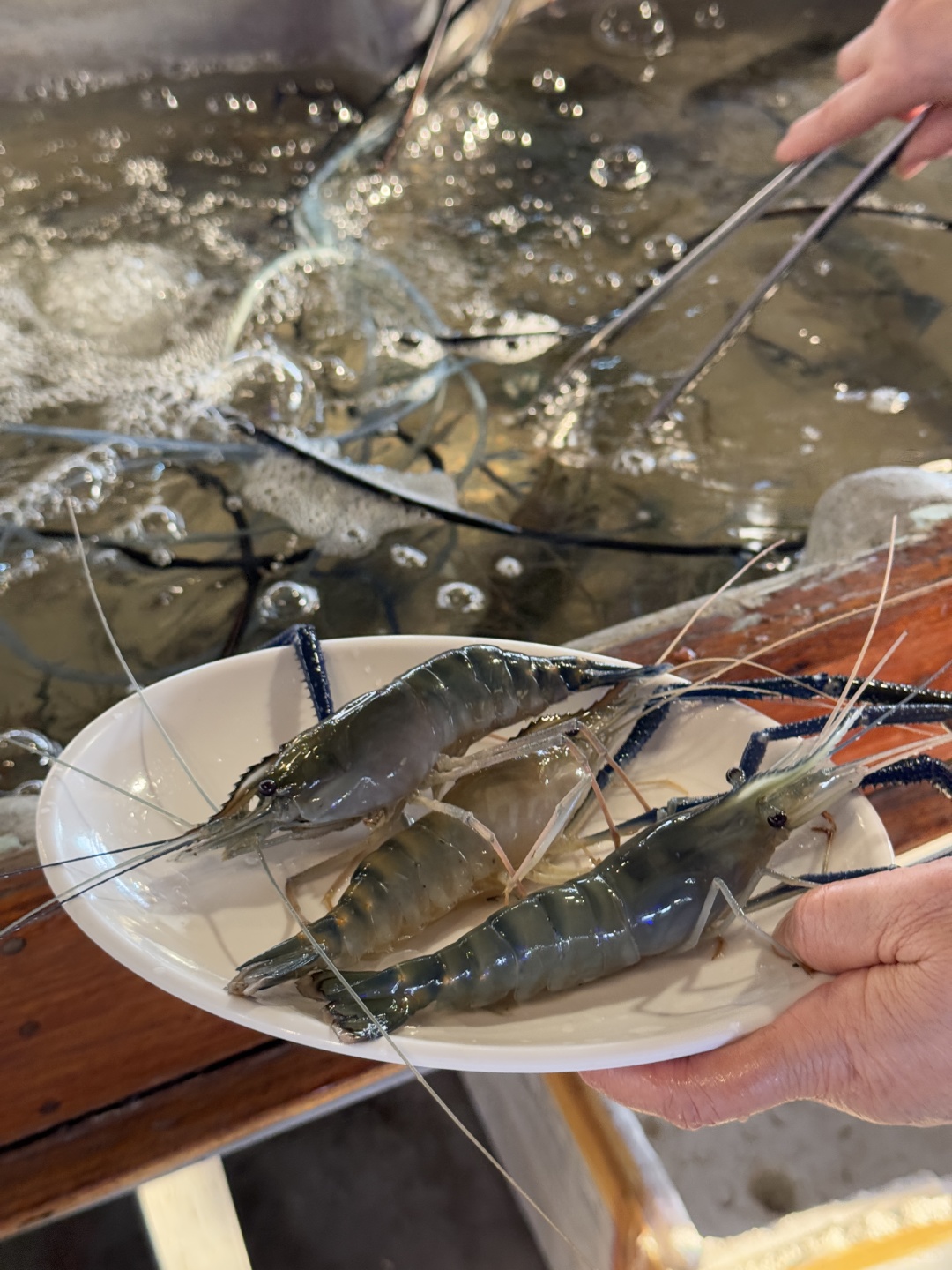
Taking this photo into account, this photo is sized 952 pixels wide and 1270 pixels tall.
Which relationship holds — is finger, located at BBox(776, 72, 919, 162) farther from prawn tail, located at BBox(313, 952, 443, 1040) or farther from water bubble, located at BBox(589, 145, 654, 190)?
prawn tail, located at BBox(313, 952, 443, 1040)

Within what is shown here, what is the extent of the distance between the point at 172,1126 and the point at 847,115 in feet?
4.34

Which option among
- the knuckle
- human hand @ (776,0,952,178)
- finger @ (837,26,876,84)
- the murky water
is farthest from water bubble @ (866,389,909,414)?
the knuckle

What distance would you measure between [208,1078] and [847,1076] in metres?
0.48

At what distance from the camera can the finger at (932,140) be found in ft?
4.01

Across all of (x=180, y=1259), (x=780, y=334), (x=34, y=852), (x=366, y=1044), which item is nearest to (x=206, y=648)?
(x=34, y=852)

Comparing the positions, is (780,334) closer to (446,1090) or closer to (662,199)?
(662,199)

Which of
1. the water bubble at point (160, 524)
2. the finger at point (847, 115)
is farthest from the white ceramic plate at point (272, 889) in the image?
the finger at point (847, 115)

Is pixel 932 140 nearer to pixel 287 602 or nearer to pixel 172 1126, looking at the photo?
pixel 287 602

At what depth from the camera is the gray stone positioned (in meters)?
1.04

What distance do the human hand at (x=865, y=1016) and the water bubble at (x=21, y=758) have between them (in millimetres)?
783

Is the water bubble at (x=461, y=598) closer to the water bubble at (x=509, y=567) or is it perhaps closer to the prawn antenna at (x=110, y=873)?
the water bubble at (x=509, y=567)

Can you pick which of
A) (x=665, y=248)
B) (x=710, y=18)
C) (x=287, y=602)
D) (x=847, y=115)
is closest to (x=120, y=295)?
(x=287, y=602)

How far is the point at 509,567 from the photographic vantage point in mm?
1342

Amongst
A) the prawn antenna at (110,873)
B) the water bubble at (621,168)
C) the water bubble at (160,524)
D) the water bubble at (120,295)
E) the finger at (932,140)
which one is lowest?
the prawn antenna at (110,873)
